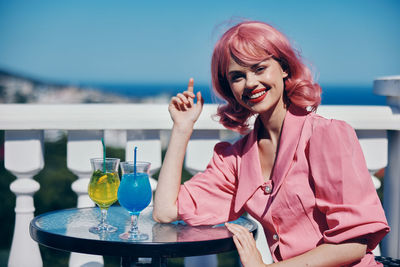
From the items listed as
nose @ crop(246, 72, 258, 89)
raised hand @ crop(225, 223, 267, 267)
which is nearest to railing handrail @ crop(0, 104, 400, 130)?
nose @ crop(246, 72, 258, 89)

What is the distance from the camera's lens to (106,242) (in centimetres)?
157

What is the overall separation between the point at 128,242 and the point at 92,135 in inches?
31.4

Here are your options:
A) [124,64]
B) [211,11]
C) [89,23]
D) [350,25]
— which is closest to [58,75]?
[124,64]

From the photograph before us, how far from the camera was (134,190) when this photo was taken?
1686 mm

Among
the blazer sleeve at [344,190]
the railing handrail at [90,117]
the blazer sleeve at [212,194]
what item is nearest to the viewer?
the blazer sleeve at [344,190]

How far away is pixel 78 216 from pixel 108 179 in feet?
0.92

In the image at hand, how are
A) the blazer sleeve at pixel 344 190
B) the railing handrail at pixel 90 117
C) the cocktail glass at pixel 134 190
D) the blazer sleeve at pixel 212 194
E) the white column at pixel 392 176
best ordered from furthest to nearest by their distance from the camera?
the white column at pixel 392 176 < the railing handrail at pixel 90 117 < the blazer sleeve at pixel 212 194 < the cocktail glass at pixel 134 190 < the blazer sleeve at pixel 344 190

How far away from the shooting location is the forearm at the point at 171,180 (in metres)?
1.88

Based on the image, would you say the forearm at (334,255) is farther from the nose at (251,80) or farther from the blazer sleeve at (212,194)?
the nose at (251,80)

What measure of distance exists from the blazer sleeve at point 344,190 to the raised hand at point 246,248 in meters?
0.23

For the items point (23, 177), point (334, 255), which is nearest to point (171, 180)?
point (334, 255)

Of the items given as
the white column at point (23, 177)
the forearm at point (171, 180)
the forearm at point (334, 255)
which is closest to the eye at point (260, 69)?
the forearm at point (171, 180)

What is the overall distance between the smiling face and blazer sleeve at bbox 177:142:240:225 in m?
0.30

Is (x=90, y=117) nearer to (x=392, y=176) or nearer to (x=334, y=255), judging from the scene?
(x=334, y=255)
